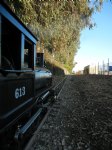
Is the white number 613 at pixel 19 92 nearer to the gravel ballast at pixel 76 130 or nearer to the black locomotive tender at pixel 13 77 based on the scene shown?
the black locomotive tender at pixel 13 77

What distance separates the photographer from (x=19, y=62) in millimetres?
5578

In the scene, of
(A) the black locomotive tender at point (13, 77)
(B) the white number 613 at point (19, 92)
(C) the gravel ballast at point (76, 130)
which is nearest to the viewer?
(A) the black locomotive tender at point (13, 77)


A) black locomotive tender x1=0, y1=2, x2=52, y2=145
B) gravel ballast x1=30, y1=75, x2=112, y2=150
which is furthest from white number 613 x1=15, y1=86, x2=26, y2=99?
gravel ballast x1=30, y1=75, x2=112, y2=150

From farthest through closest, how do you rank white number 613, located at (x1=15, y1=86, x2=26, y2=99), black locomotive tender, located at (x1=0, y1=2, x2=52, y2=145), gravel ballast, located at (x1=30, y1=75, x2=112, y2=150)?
1. gravel ballast, located at (x1=30, y1=75, x2=112, y2=150)
2. white number 613, located at (x1=15, y1=86, x2=26, y2=99)
3. black locomotive tender, located at (x1=0, y1=2, x2=52, y2=145)

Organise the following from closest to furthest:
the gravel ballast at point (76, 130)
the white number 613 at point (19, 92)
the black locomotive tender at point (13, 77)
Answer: the black locomotive tender at point (13, 77), the white number 613 at point (19, 92), the gravel ballast at point (76, 130)

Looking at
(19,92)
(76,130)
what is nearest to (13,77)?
(19,92)

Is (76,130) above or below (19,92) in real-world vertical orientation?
below

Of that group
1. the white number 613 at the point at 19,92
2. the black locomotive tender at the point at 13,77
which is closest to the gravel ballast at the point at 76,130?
the black locomotive tender at the point at 13,77

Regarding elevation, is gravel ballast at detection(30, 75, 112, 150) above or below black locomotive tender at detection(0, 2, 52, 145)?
below

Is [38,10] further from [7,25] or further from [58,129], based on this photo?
[7,25]

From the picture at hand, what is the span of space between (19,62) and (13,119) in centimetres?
108

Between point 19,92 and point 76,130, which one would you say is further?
point 76,130

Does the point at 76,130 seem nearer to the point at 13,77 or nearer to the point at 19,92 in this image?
the point at 19,92

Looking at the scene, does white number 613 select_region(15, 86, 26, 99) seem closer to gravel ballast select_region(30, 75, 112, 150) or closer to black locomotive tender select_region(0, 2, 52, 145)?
black locomotive tender select_region(0, 2, 52, 145)
